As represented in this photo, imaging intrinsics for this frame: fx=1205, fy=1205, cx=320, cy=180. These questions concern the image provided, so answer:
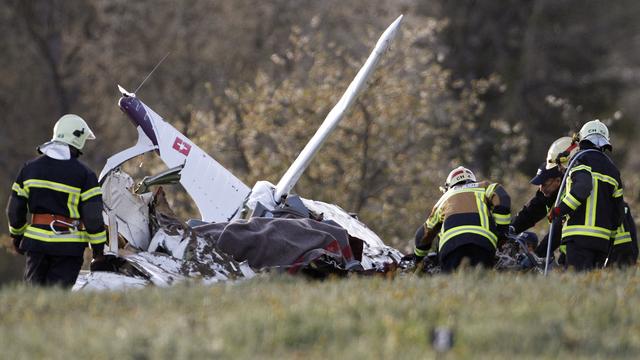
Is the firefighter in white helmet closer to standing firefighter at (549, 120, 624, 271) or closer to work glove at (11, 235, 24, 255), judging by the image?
standing firefighter at (549, 120, 624, 271)

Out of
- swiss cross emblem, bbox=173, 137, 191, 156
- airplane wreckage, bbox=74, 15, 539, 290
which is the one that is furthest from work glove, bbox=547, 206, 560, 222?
swiss cross emblem, bbox=173, 137, 191, 156

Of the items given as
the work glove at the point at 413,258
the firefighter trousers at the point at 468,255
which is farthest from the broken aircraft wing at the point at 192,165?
the firefighter trousers at the point at 468,255

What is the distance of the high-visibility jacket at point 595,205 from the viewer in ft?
37.6

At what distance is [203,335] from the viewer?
6652mm

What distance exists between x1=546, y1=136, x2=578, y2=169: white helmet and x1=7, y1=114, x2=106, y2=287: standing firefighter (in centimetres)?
495

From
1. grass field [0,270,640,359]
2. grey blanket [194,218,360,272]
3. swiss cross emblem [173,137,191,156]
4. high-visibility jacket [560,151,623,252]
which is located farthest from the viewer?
swiss cross emblem [173,137,191,156]

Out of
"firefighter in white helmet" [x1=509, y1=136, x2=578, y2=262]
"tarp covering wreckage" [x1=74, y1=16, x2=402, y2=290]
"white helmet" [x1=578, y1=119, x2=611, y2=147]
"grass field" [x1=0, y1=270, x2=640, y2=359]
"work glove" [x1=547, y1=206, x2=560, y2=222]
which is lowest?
"grass field" [x1=0, y1=270, x2=640, y2=359]

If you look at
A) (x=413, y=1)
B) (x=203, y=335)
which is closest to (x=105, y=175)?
(x=203, y=335)

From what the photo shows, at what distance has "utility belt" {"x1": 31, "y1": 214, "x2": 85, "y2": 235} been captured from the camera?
33.7ft

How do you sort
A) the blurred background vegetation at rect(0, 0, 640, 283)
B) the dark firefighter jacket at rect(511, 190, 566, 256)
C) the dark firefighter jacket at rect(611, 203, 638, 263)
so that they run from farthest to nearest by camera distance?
the blurred background vegetation at rect(0, 0, 640, 283), the dark firefighter jacket at rect(511, 190, 566, 256), the dark firefighter jacket at rect(611, 203, 638, 263)

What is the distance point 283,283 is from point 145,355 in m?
3.29

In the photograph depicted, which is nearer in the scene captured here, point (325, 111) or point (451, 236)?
point (451, 236)

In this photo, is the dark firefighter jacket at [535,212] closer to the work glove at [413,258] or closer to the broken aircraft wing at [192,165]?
the work glove at [413,258]

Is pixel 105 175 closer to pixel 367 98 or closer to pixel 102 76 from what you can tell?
pixel 367 98
